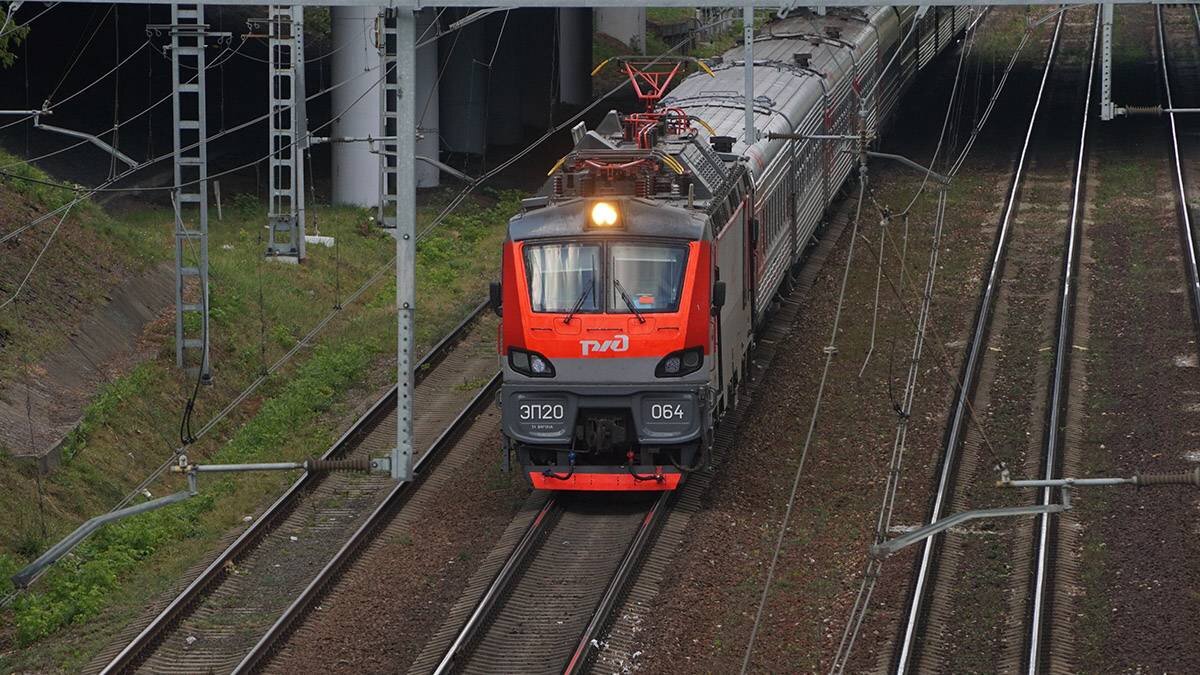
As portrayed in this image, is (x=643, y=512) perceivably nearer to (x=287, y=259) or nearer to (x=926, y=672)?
(x=926, y=672)

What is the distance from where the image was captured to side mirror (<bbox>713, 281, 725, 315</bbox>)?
16781 mm

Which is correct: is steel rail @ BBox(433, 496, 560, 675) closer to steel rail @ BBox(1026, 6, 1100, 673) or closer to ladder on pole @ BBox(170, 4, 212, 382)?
steel rail @ BBox(1026, 6, 1100, 673)

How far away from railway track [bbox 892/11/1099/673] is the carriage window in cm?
325

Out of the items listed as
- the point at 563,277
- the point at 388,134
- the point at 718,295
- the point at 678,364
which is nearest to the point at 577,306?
the point at 563,277

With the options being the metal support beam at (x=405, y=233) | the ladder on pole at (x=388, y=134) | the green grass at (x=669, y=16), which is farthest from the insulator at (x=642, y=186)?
the green grass at (x=669, y=16)

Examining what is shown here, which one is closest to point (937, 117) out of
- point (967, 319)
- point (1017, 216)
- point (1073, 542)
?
point (1017, 216)

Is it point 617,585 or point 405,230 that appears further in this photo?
point 617,585

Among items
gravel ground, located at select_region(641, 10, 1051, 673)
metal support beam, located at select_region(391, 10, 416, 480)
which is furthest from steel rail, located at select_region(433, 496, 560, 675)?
metal support beam, located at select_region(391, 10, 416, 480)

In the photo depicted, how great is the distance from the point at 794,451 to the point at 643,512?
297 cm

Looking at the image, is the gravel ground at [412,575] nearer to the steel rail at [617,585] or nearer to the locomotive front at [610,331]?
the locomotive front at [610,331]

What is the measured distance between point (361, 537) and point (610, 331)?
3.27 meters

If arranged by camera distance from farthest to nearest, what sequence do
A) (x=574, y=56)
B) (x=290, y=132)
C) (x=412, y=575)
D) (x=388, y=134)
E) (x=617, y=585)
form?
(x=574, y=56), (x=388, y=134), (x=290, y=132), (x=412, y=575), (x=617, y=585)

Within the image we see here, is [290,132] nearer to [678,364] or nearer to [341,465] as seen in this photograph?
[678,364]

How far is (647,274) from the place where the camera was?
53.8 feet
